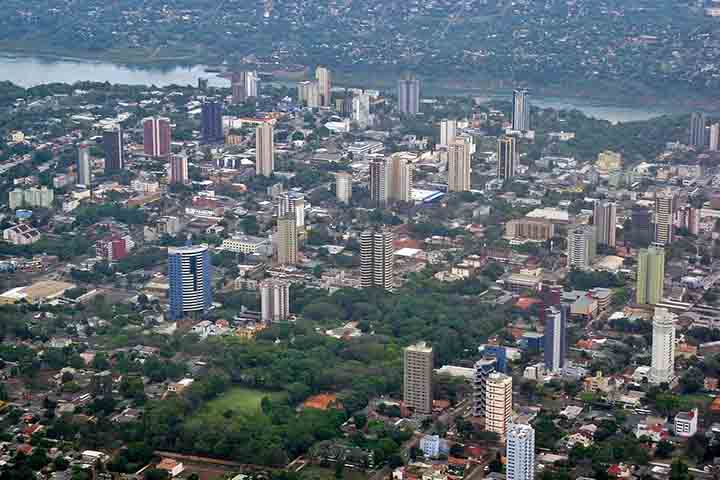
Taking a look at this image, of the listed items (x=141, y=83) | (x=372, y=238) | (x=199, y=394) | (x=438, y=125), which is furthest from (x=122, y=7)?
(x=199, y=394)

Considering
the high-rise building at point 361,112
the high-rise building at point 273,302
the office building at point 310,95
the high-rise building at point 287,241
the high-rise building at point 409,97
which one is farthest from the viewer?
the office building at point 310,95

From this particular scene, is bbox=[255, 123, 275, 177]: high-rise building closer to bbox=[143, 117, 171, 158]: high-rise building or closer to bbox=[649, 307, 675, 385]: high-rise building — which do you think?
bbox=[143, 117, 171, 158]: high-rise building

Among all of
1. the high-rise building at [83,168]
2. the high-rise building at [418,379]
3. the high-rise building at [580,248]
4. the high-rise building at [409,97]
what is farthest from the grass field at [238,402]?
the high-rise building at [409,97]

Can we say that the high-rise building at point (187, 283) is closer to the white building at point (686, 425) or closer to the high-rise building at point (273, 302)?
the high-rise building at point (273, 302)

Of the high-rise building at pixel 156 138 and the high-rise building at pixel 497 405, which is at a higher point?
the high-rise building at pixel 156 138

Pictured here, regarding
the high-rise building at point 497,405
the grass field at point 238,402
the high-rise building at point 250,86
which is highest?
the high-rise building at point 250,86

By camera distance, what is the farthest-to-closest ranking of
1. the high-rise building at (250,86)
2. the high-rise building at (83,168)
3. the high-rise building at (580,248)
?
the high-rise building at (250,86), the high-rise building at (83,168), the high-rise building at (580,248)

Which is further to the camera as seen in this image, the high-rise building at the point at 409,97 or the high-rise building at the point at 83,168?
the high-rise building at the point at 409,97

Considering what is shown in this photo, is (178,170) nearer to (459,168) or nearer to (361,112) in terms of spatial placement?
(459,168)
